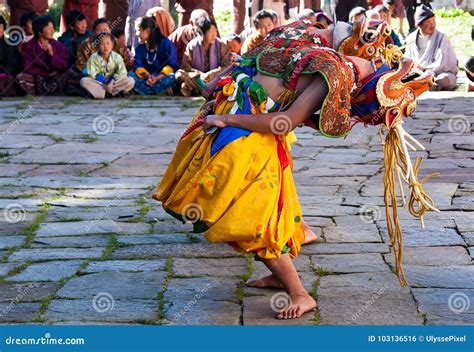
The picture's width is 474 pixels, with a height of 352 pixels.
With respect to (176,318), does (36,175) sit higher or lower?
lower

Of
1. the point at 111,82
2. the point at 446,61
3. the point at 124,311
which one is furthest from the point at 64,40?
the point at 124,311

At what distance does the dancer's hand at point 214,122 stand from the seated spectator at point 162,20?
9550 millimetres

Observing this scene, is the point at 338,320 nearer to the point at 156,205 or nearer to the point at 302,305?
the point at 302,305

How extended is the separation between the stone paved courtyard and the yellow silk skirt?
1.15ft

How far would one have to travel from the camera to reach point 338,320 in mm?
4082

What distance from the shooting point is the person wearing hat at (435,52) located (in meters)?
12.4

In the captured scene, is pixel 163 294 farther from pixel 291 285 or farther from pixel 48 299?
pixel 291 285

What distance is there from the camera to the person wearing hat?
1243cm

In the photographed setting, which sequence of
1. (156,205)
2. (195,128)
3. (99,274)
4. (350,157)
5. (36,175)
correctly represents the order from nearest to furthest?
(195,128)
(99,274)
(156,205)
(36,175)
(350,157)

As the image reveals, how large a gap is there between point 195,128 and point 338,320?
3.41 feet

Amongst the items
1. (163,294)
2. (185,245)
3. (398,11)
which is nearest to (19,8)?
(398,11)

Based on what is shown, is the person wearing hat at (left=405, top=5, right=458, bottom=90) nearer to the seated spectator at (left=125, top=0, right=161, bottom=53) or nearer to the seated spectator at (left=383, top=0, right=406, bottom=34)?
the seated spectator at (left=383, top=0, right=406, bottom=34)

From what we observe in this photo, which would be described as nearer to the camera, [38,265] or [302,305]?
[302,305]

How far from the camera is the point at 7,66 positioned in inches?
478
